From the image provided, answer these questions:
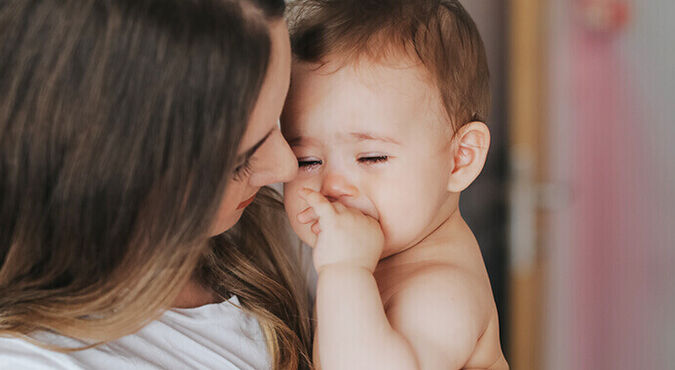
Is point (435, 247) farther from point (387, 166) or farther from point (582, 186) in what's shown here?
point (582, 186)

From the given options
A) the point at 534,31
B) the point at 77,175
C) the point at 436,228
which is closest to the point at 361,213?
the point at 436,228

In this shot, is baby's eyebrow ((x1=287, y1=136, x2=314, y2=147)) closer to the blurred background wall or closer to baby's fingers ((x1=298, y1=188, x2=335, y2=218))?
baby's fingers ((x1=298, y1=188, x2=335, y2=218))

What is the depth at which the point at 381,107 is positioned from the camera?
0.64 meters

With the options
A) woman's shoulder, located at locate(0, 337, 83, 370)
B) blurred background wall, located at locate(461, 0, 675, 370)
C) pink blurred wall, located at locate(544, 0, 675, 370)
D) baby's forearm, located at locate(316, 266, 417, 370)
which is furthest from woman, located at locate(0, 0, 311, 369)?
pink blurred wall, located at locate(544, 0, 675, 370)

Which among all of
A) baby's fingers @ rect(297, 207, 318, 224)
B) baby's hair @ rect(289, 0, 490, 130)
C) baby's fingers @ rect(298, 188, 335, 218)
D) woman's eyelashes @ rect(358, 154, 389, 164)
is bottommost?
baby's fingers @ rect(297, 207, 318, 224)

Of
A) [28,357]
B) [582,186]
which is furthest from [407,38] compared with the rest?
[582,186]

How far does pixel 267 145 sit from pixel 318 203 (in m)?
0.09

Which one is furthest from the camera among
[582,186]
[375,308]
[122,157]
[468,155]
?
[582,186]

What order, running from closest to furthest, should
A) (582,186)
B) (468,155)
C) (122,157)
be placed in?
(122,157) < (468,155) < (582,186)

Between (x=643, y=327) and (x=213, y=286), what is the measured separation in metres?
1.45

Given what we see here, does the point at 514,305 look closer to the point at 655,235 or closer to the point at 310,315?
the point at 655,235

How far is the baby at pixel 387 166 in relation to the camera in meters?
0.61

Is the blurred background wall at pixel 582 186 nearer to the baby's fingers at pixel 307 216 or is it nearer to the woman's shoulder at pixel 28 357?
the baby's fingers at pixel 307 216

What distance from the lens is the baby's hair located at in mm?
654
